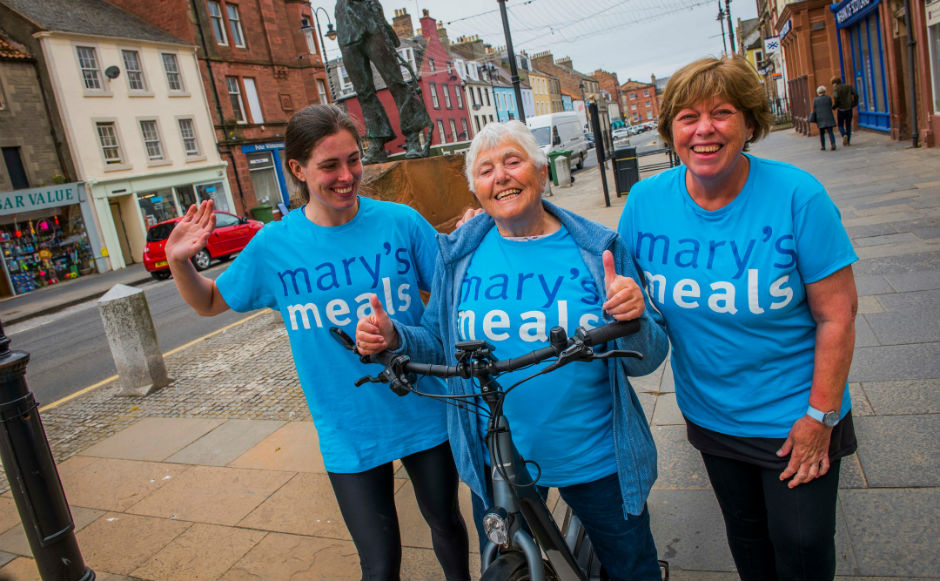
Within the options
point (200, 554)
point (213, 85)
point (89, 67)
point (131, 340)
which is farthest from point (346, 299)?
point (213, 85)

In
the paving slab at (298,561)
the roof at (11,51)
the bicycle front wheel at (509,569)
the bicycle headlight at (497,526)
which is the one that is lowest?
the paving slab at (298,561)

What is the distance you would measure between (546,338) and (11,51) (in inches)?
1070

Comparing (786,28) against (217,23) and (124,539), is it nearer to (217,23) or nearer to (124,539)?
(217,23)

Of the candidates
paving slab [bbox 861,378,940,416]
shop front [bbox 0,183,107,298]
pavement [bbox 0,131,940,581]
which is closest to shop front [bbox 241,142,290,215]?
shop front [bbox 0,183,107,298]

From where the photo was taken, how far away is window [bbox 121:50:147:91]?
2602 cm

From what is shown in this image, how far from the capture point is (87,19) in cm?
2591

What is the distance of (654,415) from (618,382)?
2.45 meters

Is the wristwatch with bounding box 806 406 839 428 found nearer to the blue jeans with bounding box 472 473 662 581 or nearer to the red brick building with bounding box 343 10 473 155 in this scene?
the blue jeans with bounding box 472 473 662 581

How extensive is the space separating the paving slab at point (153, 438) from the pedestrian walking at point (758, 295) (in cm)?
458

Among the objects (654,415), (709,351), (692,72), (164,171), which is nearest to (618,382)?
(709,351)

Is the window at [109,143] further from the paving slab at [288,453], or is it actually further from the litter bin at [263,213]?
the paving slab at [288,453]

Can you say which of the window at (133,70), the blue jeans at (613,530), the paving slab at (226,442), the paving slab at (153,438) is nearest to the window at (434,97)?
the window at (133,70)

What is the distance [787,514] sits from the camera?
1891 millimetres

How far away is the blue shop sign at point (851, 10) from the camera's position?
17383 mm
